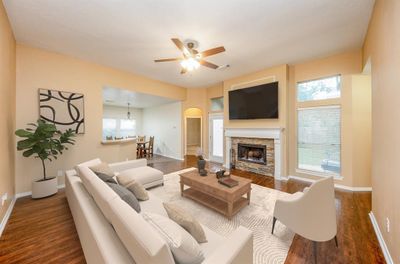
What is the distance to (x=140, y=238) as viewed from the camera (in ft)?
2.74

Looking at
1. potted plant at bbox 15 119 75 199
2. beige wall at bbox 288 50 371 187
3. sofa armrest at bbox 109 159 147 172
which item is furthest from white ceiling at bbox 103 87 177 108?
beige wall at bbox 288 50 371 187

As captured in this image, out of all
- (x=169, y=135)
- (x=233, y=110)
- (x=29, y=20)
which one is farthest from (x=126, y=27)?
(x=169, y=135)

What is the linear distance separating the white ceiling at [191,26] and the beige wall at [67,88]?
296 millimetres

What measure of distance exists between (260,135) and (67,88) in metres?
5.07

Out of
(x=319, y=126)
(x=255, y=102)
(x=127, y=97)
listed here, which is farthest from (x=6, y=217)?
(x=319, y=126)

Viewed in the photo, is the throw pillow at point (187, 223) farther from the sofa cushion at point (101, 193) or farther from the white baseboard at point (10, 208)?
the white baseboard at point (10, 208)

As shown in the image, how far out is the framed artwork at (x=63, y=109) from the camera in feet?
10.7

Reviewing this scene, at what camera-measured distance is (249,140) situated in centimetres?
492

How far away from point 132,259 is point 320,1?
3425mm

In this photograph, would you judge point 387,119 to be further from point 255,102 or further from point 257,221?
point 255,102

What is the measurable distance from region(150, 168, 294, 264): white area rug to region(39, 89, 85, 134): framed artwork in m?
2.46

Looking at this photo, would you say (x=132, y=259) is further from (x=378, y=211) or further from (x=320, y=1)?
(x=320, y=1)

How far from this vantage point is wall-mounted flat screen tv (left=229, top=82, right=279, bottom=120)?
14.1 ft

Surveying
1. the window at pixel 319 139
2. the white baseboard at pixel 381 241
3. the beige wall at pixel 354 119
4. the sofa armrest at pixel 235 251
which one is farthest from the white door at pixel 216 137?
the sofa armrest at pixel 235 251
